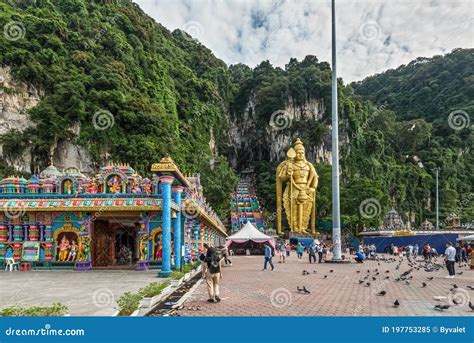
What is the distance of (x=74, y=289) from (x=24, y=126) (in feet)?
114

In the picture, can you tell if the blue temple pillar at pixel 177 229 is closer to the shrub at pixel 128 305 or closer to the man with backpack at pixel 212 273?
the man with backpack at pixel 212 273

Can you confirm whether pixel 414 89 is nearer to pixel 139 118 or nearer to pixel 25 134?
pixel 139 118

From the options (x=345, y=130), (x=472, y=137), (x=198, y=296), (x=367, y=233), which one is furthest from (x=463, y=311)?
(x=472, y=137)

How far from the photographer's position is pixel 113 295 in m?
10.8

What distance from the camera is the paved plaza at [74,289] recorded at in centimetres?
926

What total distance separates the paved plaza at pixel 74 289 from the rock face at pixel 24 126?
85.8ft

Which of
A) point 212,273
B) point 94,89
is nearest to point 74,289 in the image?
point 212,273

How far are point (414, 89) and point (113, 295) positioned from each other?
333ft

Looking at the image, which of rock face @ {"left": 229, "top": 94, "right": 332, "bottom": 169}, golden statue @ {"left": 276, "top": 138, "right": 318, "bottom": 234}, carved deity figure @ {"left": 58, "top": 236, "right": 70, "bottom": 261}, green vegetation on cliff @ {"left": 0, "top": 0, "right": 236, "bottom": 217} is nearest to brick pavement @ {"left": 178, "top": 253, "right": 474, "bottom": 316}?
carved deity figure @ {"left": 58, "top": 236, "right": 70, "bottom": 261}

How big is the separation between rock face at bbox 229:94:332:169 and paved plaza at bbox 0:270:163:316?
58937mm

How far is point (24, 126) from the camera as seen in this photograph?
41438 millimetres

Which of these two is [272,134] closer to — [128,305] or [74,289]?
[74,289]

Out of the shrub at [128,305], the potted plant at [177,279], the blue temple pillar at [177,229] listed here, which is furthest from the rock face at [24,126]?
the shrub at [128,305]

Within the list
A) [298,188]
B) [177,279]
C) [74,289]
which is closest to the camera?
[74,289]
